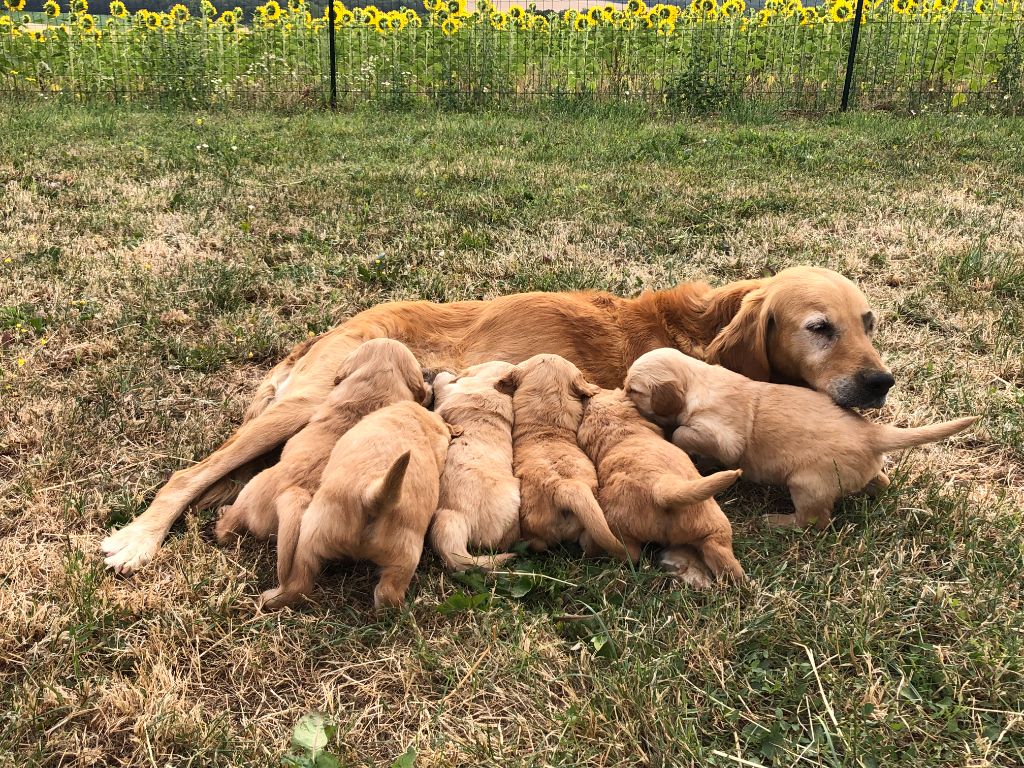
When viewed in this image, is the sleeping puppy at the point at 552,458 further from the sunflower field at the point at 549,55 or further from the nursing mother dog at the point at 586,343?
the sunflower field at the point at 549,55

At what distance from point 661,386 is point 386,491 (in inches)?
54.1

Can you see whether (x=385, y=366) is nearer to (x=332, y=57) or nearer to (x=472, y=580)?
(x=472, y=580)

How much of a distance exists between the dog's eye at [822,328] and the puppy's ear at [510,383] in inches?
52.5

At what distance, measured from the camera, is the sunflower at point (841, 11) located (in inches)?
537

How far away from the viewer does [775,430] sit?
310 centimetres

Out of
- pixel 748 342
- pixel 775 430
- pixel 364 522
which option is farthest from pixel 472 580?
pixel 748 342

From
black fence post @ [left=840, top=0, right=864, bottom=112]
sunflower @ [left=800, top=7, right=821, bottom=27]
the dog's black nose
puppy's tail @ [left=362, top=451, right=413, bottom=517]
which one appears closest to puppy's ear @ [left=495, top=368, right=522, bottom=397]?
puppy's tail @ [left=362, top=451, right=413, bottom=517]

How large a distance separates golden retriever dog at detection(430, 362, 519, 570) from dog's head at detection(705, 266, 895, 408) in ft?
3.98

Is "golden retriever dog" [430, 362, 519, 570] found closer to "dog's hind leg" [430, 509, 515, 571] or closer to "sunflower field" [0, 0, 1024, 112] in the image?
"dog's hind leg" [430, 509, 515, 571]

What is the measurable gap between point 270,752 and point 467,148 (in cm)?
839

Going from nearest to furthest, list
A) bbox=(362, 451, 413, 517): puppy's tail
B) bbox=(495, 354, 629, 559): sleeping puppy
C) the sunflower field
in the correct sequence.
Result: bbox=(362, 451, 413, 517): puppy's tail
bbox=(495, 354, 629, 559): sleeping puppy
the sunflower field

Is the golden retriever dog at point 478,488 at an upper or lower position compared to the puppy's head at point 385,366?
lower

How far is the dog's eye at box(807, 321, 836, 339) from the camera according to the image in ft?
11.2

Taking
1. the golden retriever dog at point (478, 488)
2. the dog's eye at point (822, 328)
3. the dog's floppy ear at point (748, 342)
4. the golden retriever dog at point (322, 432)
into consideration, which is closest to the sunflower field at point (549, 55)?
the dog's floppy ear at point (748, 342)
